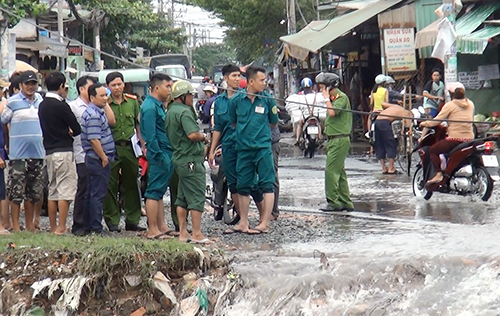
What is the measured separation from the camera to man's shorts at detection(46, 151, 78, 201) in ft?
28.5

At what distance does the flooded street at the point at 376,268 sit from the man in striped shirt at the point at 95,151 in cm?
166

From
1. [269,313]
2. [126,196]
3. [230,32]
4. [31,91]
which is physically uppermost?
[230,32]

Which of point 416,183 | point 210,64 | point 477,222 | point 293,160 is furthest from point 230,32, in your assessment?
point 210,64

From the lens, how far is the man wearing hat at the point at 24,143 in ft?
29.5

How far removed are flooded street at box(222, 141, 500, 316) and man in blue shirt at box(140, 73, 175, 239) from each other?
3.91ft

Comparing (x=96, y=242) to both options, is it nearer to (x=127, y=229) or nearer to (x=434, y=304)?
(x=127, y=229)

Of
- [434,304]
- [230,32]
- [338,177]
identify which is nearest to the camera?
[434,304]

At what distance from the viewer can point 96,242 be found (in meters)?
7.69

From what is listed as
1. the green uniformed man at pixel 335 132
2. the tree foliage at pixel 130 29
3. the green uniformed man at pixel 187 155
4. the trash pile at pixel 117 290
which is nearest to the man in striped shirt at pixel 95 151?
the green uniformed man at pixel 187 155

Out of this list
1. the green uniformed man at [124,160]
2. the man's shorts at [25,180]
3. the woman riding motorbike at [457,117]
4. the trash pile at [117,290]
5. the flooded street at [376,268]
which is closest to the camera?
the flooded street at [376,268]

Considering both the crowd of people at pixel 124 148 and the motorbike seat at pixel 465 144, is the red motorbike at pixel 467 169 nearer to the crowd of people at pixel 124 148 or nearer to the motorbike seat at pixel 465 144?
the motorbike seat at pixel 465 144

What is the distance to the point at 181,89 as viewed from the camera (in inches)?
340

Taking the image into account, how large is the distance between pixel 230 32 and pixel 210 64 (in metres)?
48.0

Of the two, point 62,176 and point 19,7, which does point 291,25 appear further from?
point 62,176
